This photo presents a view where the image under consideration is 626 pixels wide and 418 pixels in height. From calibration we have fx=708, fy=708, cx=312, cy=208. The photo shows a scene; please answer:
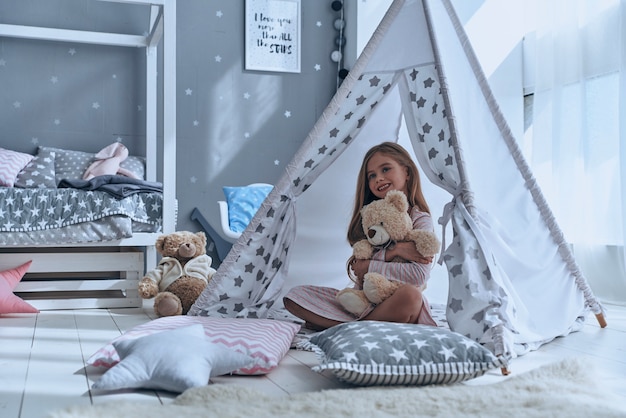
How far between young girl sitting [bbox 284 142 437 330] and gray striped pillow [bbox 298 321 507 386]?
0.39 metres

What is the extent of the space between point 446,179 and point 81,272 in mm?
1896

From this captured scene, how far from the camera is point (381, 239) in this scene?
2.32 meters

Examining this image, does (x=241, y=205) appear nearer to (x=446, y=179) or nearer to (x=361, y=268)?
(x=361, y=268)

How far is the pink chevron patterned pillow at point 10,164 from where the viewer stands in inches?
139

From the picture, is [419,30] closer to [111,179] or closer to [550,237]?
[550,237]

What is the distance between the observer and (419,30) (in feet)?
7.91

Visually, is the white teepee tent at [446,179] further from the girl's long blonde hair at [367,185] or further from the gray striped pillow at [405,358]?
the gray striped pillow at [405,358]

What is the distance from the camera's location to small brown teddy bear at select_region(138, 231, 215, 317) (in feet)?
9.61

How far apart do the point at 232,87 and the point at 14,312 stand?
204cm

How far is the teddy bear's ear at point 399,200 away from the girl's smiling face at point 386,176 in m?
0.12

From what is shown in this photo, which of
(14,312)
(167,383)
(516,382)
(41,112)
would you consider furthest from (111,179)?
(516,382)

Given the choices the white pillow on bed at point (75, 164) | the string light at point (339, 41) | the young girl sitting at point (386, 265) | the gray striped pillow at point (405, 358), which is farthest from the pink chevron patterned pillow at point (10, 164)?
the gray striped pillow at point (405, 358)

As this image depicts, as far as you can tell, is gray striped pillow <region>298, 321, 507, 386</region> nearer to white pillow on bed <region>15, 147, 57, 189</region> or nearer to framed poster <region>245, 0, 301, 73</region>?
white pillow on bed <region>15, 147, 57, 189</region>

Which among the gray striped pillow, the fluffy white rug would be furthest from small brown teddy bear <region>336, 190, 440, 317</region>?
the fluffy white rug
